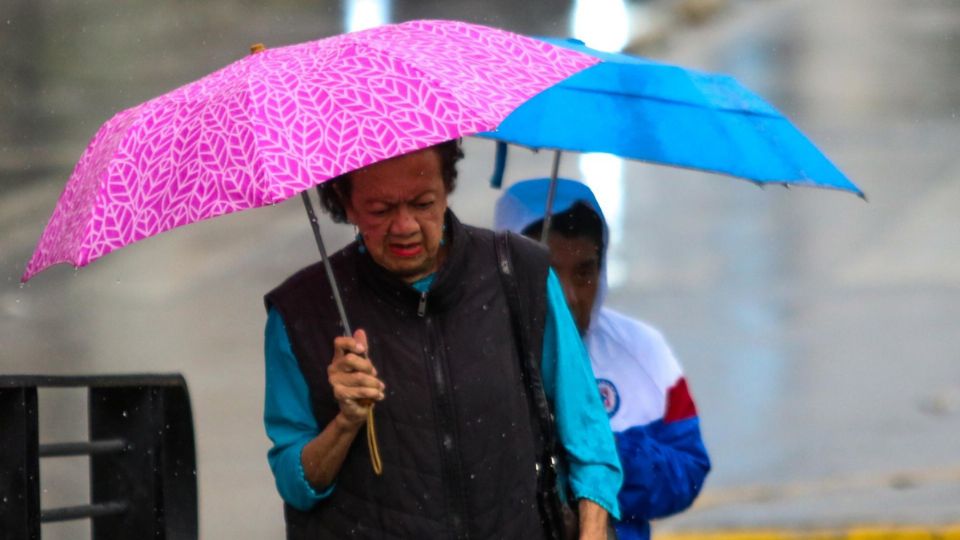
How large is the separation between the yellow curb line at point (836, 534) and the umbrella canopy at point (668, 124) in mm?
3725

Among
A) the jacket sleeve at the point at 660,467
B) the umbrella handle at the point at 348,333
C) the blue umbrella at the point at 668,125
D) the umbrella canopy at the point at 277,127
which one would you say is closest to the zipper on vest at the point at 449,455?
the umbrella handle at the point at 348,333

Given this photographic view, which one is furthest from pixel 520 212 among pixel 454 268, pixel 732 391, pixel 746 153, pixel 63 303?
pixel 63 303

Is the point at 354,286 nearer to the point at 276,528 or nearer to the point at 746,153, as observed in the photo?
the point at 746,153

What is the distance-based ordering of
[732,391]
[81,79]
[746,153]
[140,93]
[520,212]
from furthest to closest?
[81,79]
[140,93]
[732,391]
[520,212]
[746,153]

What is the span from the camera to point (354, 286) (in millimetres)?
3262

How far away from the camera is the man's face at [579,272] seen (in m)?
4.04

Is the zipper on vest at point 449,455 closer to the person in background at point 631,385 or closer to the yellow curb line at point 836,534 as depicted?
the person in background at point 631,385

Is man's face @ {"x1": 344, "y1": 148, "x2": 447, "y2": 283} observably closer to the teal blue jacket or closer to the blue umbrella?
the teal blue jacket

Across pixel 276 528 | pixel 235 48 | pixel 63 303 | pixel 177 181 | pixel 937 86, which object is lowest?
pixel 276 528

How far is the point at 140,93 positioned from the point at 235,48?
7.50ft

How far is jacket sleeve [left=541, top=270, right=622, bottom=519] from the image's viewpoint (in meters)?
3.33

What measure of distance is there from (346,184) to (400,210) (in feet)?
0.45

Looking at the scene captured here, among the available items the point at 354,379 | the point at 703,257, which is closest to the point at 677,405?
the point at 354,379

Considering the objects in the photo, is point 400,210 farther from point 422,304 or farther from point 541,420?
point 541,420
